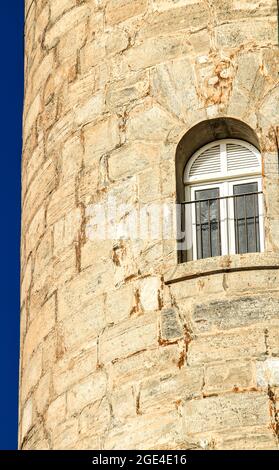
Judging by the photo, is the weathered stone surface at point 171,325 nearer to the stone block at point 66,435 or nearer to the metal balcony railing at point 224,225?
the metal balcony railing at point 224,225

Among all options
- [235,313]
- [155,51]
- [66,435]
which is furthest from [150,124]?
[66,435]

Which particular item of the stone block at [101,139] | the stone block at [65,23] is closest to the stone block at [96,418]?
the stone block at [101,139]

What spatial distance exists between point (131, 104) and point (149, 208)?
3.14 feet

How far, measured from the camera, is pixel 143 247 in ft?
60.6

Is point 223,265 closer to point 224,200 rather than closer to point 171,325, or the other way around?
point 171,325

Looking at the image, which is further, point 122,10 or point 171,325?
point 122,10

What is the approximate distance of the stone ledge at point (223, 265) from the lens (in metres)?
18.0

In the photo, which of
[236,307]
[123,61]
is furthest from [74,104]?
[236,307]

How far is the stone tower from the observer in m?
17.7

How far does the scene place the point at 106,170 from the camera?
18984 millimetres

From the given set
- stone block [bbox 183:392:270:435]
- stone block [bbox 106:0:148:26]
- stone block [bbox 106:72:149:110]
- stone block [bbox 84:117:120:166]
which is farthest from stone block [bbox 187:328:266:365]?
stone block [bbox 106:0:148:26]

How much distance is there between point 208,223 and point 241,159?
1.88ft

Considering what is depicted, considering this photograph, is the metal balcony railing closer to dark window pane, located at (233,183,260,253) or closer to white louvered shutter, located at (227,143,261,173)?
dark window pane, located at (233,183,260,253)
